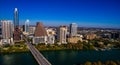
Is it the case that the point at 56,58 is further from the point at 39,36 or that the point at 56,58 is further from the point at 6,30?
the point at 6,30

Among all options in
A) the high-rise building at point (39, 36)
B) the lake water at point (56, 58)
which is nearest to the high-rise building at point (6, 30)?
the high-rise building at point (39, 36)

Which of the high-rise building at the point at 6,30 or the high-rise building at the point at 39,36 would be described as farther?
the high-rise building at the point at 6,30

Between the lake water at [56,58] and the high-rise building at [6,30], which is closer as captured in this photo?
the lake water at [56,58]

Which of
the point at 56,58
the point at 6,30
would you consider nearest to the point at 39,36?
the point at 6,30

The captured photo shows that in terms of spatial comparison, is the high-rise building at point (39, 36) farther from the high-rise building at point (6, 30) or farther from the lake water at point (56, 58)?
the lake water at point (56, 58)

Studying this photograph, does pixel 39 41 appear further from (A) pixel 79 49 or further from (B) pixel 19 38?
(A) pixel 79 49

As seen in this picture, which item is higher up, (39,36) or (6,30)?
(6,30)

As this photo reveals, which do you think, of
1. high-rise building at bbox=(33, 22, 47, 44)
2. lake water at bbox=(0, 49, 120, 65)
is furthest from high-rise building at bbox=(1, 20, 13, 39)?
lake water at bbox=(0, 49, 120, 65)

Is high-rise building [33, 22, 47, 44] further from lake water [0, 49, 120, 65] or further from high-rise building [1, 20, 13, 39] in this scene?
lake water [0, 49, 120, 65]

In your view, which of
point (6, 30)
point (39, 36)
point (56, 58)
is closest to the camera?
point (56, 58)

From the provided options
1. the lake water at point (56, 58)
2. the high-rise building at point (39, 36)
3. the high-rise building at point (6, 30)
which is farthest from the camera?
the high-rise building at point (6, 30)

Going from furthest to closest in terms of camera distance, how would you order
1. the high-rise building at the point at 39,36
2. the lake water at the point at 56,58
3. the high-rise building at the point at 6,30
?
the high-rise building at the point at 6,30, the high-rise building at the point at 39,36, the lake water at the point at 56,58

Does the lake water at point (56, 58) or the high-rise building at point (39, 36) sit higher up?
the high-rise building at point (39, 36)
